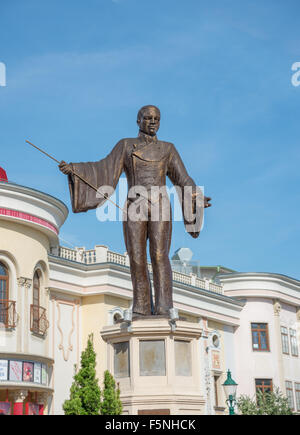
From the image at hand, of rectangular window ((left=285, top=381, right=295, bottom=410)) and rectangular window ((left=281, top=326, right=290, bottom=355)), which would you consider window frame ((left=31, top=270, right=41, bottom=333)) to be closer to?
rectangular window ((left=281, top=326, right=290, bottom=355))

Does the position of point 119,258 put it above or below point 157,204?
above

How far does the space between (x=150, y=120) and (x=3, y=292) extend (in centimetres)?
1262

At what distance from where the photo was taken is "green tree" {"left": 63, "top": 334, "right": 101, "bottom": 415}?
38.5 ft

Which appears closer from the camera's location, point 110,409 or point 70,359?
point 110,409

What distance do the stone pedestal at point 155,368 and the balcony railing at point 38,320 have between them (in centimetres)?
1282

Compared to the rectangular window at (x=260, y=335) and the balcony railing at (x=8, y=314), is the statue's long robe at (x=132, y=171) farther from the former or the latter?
the rectangular window at (x=260, y=335)

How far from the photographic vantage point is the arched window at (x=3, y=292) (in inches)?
794

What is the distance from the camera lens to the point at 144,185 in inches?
348

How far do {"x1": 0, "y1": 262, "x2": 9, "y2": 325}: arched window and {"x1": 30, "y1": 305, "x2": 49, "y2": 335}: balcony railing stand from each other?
0.93m

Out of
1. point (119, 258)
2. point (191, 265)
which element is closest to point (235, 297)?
point (191, 265)
